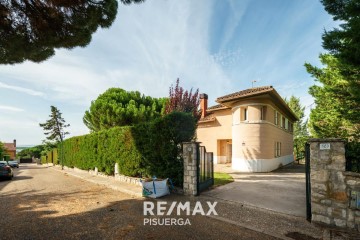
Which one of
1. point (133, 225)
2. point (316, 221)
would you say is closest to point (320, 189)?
point (316, 221)

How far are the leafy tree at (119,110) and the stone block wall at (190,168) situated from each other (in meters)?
13.9

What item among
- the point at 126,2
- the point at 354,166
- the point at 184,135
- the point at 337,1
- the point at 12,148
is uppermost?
the point at 337,1

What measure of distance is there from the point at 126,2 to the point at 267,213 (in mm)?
6916

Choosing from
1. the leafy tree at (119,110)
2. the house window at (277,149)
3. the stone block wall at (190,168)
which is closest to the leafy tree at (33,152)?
the leafy tree at (119,110)

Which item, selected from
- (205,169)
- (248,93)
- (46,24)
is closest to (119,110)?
(248,93)

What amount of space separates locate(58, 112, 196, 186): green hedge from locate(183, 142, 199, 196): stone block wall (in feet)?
1.27

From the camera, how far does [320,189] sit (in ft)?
15.7

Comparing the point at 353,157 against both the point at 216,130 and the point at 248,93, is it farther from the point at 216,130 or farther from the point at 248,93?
the point at 216,130

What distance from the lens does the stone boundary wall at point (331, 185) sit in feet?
14.5

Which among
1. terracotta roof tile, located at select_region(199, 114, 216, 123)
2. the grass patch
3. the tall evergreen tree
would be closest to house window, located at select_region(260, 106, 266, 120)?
the tall evergreen tree

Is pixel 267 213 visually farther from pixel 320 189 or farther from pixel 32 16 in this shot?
pixel 32 16

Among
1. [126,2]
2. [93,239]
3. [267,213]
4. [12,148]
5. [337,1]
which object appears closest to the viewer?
[93,239]

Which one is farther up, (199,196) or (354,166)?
(354,166)

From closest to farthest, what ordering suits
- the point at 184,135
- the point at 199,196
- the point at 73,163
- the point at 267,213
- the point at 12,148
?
the point at 267,213, the point at 199,196, the point at 184,135, the point at 73,163, the point at 12,148
